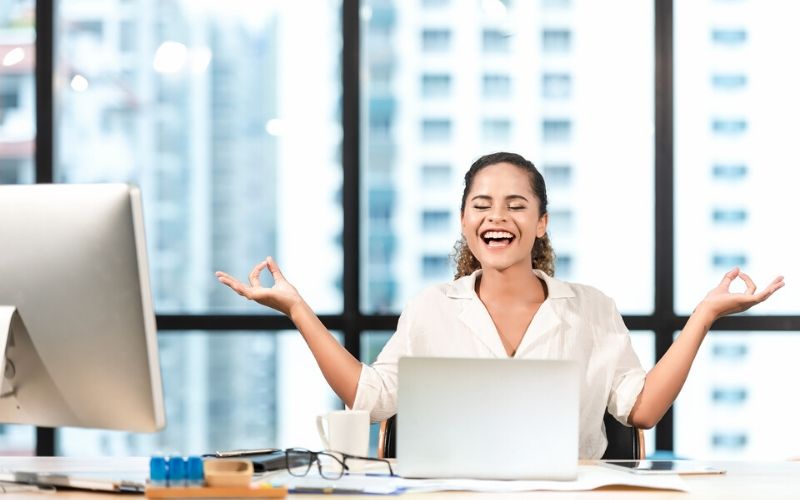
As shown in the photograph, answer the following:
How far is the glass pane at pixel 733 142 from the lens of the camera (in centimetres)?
361

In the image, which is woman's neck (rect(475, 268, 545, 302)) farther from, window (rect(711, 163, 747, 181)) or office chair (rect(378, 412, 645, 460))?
window (rect(711, 163, 747, 181))

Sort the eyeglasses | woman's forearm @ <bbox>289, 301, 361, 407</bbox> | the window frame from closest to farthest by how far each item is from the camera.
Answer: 1. the eyeglasses
2. woman's forearm @ <bbox>289, 301, 361, 407</bbox>
3. the window frame

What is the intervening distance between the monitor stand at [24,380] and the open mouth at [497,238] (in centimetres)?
113

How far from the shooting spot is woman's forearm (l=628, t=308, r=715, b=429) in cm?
207

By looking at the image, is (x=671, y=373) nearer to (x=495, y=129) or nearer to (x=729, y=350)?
(x=729, y=350)

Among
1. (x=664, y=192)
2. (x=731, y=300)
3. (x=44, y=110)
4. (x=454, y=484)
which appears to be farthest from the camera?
(x=44, y=110)

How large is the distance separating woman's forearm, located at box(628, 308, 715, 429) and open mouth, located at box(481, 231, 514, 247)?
1.47 ft

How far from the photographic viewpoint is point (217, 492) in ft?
4.63

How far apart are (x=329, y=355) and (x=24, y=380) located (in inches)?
31.1

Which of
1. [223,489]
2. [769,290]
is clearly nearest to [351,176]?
[769,290]

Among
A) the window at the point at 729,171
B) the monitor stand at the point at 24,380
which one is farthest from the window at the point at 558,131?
the monitor stand at the point at 24,380

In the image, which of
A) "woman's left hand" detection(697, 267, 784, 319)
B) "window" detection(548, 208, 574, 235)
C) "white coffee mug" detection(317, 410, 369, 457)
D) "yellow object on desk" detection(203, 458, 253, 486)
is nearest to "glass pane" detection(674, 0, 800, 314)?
"window" detection(548, 208, 574, 235)

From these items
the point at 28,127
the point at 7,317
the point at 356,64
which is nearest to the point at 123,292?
the point at 7,317

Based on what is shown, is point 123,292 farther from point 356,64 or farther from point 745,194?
point 745,194
